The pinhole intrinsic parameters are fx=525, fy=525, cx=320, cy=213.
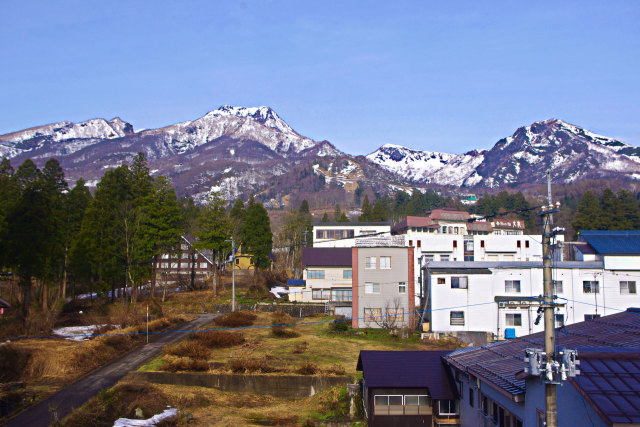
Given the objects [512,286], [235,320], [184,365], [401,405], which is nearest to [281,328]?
[235,320]

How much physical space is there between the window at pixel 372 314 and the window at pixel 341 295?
1077 cm

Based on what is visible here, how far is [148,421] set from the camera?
15945 mm

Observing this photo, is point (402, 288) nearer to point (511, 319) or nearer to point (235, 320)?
point (511, 319)

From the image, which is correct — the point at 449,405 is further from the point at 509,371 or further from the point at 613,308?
the point at 613,308

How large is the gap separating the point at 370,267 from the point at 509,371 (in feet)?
75.2

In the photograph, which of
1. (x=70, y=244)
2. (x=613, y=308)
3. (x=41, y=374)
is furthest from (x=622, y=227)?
(x=41, y=374)

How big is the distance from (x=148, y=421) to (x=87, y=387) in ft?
19.1

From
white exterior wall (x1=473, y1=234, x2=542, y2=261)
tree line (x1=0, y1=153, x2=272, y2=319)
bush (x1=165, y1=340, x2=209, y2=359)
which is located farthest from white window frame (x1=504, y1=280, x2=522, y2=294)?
tree line (x1=0, y1=153, x2=272, y2=319)

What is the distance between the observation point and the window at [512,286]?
32438mm

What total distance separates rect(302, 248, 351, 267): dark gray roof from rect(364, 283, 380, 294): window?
10.8 m

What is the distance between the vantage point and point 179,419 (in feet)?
54.7

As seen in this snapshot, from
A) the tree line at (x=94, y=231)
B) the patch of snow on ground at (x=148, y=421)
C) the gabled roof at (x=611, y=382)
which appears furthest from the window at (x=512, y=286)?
the tree line at (x=94, y=231)

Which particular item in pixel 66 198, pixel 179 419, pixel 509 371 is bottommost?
pixel 179 419

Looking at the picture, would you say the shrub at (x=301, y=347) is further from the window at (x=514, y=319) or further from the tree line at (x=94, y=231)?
the tree line at (x=94, y=231)
